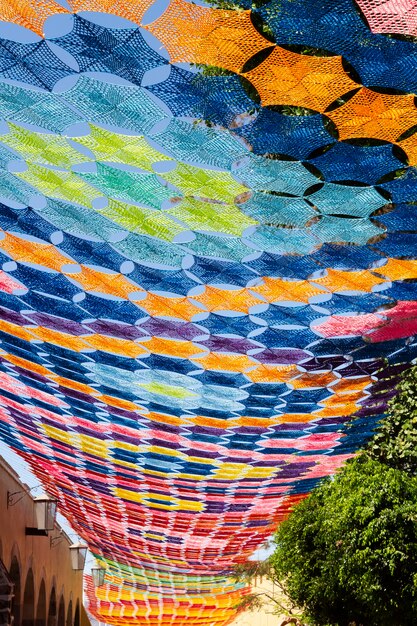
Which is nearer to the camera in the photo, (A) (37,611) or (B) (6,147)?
(B) (6,147)

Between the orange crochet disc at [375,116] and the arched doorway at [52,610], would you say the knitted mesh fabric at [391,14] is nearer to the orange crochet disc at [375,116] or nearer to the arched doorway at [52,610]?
the orange crochet disc at [375,116]

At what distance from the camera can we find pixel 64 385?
975 cm

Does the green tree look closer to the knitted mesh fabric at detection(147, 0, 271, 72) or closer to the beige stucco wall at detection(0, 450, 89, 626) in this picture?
the beige stucco wall at detection(0, 450, 89, 626)

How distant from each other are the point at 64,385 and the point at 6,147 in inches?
201

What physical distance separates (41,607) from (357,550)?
12307 millimetres

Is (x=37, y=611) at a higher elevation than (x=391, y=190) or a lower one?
lower

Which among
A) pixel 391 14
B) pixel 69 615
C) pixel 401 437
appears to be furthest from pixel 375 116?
pixel 69 615

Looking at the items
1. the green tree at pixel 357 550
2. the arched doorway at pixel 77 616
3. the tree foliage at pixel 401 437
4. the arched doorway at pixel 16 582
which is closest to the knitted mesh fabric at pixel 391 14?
the green tree at pixel 357 550

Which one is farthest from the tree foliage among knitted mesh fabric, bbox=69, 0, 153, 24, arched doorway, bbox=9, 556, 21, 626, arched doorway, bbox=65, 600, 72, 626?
arched doorway, bbox=65, 600, 72, 626

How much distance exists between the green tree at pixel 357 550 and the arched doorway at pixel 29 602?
8156 mm

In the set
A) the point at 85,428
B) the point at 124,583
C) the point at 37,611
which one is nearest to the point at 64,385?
the point at 85,428

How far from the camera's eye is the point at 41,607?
2202 centimetres

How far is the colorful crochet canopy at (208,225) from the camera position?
3980mm

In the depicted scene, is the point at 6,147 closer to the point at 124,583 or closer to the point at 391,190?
the point at 391,190
